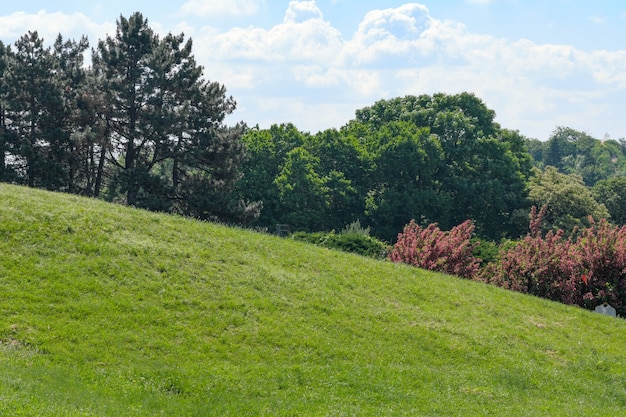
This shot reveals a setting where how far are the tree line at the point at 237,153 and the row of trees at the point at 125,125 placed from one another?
9 centimetres

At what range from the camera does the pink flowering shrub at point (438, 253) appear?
28906 millimetres

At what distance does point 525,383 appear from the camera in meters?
16.0

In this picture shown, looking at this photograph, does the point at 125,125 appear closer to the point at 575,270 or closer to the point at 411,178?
the point at 411,178

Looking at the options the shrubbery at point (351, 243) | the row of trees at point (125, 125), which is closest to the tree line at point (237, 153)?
the row of trees at point (125, 125)

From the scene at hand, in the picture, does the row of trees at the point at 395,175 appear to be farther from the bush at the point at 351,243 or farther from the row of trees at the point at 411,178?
the bush at the point at 351,243

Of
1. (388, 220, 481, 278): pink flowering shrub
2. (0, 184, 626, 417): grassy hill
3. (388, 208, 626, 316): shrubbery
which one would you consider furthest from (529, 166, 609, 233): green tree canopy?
(0, 184, 626, 417): grassy hill

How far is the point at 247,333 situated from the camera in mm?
16062

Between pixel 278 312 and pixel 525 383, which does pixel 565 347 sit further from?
pixel 278 312

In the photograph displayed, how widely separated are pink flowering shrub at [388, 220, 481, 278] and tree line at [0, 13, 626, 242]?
21.0m

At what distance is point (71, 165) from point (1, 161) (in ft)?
15.3

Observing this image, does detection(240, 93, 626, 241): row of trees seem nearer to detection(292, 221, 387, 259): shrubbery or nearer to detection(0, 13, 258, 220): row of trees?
detection(0, 13, 258, 220): row of trees

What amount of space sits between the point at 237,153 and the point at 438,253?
79.0ft

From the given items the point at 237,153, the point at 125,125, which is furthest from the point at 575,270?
the point at 125,125

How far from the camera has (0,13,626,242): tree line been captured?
46.6m
